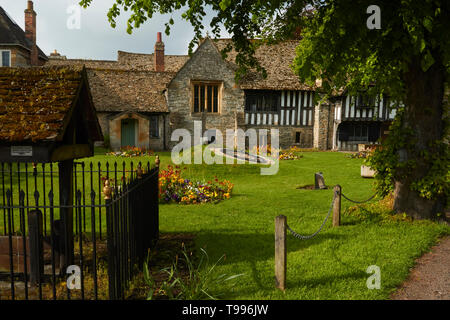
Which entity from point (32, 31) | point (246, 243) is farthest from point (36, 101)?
point (32, 31)

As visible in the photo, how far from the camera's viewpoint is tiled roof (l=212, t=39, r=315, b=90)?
26.6 m

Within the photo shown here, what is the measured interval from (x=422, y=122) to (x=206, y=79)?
20672 mm

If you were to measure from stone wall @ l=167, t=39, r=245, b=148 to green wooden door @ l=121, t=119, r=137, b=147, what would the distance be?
9.02 feet

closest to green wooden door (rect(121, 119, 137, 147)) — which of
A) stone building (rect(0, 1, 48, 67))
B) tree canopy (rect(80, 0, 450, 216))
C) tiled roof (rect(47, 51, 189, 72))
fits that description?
stone building (rect(0, 1, 48, 67))

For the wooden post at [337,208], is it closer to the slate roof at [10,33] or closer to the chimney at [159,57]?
the chimney at [159,57]

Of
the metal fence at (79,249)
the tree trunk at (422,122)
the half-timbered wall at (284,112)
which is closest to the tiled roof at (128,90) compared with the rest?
the half-timbered wall at (284,112)

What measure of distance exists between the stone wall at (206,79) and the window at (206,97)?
0.46 metres

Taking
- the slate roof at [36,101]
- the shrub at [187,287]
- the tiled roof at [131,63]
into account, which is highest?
the tiled roof at [131,63]

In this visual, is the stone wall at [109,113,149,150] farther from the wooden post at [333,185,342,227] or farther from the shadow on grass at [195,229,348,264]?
the wooden post at [333,185,342,227]

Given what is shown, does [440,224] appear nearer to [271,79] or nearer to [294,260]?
[294,260]

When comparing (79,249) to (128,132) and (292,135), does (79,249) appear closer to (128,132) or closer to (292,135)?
(128,132)

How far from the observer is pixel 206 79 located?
26.6 m

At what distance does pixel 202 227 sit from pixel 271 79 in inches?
840

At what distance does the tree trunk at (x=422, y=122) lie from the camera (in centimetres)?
733
